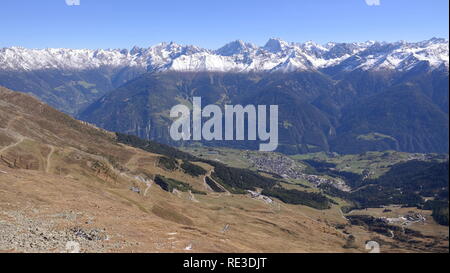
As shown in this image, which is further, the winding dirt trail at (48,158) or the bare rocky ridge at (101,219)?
the winding dirt trail at (48,158)

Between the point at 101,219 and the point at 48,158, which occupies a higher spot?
the point at 48,158

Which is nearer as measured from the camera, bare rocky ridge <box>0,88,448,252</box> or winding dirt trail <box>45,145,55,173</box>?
bare rocky ridge <box>0,88,448,252</box>

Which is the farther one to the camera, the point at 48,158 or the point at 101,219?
the point at 48,158
